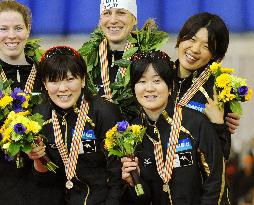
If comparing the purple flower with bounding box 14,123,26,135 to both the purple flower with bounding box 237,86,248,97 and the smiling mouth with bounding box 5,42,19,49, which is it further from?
the purple flower with bounding box 237,86,248,97

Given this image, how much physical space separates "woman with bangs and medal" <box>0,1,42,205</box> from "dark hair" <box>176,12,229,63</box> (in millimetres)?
951

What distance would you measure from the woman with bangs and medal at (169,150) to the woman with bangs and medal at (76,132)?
0.17 meters

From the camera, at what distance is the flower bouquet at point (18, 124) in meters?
3.18

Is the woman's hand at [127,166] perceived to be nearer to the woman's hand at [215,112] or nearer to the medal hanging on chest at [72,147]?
the medal hanging on chest at [72,147]

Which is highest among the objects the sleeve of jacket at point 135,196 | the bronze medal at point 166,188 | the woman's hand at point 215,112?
the woman's hand at point 215,112

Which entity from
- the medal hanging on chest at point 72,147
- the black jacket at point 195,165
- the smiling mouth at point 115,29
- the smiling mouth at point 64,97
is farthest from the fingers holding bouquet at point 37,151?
the smiling mouth at point 115,29

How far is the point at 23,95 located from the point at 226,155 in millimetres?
1177

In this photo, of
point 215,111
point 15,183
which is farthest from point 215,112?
point 15,183

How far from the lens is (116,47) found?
4035mm

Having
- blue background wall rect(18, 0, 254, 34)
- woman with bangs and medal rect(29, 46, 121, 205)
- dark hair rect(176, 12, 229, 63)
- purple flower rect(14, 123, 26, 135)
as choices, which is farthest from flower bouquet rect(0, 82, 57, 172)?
blue background wall rect(18, 0, 254, 34)

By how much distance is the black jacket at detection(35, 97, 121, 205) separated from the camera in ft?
11.1

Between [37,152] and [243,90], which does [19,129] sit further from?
[243,90]

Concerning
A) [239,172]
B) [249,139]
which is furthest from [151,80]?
[249,139]

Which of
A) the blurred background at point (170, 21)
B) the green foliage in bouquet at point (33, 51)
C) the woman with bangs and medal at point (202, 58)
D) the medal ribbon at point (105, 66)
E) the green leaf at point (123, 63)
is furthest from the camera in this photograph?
the blurred background at point (170, 21)
